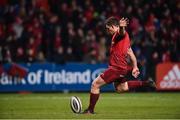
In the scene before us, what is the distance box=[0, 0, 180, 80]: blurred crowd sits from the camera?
2330 centimetres

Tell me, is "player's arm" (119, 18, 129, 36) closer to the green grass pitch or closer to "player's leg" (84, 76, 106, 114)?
"player's leg" (84, 76, 106, 114)

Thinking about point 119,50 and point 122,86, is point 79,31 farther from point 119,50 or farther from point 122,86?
point 119,50

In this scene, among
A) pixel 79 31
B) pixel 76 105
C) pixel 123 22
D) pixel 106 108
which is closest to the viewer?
pixel 123 22

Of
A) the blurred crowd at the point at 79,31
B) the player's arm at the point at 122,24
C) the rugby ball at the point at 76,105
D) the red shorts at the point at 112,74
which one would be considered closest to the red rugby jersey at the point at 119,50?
the red shorts at the point at 112,74

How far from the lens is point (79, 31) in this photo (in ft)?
78.5

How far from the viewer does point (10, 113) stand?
13797mm

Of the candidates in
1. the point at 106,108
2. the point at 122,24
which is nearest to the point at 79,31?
the point at 106,108

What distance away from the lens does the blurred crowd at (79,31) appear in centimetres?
2330

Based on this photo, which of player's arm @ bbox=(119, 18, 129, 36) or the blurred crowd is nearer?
player's arm @ bbox=(119, 18, 129, 36)

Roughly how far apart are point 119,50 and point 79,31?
34.5 ft

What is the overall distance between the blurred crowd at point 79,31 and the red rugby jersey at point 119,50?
9.32m

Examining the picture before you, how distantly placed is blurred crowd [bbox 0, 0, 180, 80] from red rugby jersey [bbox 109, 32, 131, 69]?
9322 mm

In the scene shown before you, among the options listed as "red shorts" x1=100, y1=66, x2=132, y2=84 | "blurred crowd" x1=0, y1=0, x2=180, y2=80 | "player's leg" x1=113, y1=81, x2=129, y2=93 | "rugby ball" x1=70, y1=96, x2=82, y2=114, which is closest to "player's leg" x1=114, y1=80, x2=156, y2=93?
"player's leg" x1=113, y1=81, x2=129, y2=93

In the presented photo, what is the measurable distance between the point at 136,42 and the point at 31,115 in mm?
11733
